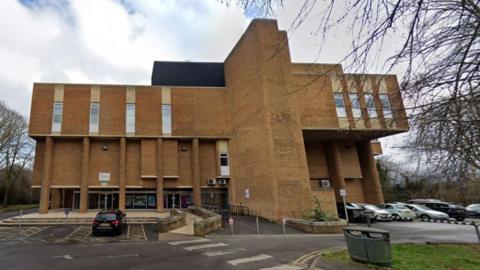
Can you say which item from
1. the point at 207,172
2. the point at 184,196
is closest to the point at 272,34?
the point at 207,172

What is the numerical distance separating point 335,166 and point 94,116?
24.6 meters

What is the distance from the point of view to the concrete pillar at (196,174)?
27.0 metres

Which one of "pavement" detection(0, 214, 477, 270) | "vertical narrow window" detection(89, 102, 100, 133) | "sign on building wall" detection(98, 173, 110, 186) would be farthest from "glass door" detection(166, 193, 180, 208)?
"pavement" detection(0, 214, 477, 270)

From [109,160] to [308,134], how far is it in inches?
773

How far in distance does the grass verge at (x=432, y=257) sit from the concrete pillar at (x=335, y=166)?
61.7 feet

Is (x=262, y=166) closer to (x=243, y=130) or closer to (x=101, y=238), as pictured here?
(x=243, y=130)

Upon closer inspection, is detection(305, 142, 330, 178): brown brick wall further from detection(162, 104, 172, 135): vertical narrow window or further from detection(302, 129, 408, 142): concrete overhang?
detection(162, 104, 172, 135): vertical narrow window

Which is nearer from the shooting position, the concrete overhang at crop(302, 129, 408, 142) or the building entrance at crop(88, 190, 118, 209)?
the concrete overhang at crop(302, 129, 408, 142)

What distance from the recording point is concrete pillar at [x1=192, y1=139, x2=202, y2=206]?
27.0 m

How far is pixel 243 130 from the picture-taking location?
26.1 m

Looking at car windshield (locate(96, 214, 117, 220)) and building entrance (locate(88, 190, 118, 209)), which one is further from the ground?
building entrance (locate(88, 190, 118, 209))

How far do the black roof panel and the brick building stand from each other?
13.3ft

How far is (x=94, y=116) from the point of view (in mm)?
27109

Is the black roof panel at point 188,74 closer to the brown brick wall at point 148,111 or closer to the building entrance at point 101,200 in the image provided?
the brown brick wall at point 148,111
